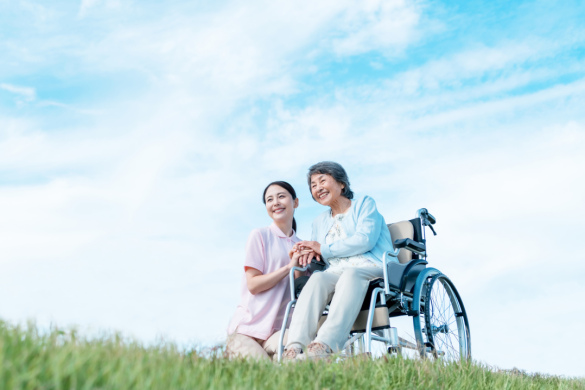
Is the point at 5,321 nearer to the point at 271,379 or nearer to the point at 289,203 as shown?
the point at 271,379

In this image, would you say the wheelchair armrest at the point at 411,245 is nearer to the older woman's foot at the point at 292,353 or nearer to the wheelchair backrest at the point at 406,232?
the wheelchair backrest at the point at 406,232

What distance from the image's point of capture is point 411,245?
13.5 ft

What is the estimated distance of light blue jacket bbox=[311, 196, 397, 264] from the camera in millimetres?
3857

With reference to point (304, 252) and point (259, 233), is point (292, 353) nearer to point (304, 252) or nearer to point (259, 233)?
point (304, 252)

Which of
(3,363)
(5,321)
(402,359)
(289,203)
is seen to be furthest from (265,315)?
(3,363)

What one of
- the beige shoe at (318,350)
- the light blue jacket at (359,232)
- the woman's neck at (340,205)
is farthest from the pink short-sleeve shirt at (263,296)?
the beige shoe at (318,350)

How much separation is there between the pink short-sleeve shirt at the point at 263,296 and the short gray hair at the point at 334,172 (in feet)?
1.77

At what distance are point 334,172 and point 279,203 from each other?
0.45 m

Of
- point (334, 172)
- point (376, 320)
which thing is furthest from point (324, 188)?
point (376, 320)

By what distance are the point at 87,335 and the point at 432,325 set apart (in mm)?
2603

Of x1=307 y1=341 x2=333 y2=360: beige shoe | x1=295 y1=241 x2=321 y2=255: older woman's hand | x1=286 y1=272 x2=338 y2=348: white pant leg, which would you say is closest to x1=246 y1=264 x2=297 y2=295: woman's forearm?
x1=295 y1=241 x2=321 y2=255: older woman's hand

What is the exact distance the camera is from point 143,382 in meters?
1.87

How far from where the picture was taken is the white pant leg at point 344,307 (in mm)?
3354

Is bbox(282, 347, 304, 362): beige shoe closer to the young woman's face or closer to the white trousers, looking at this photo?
the white trousers
